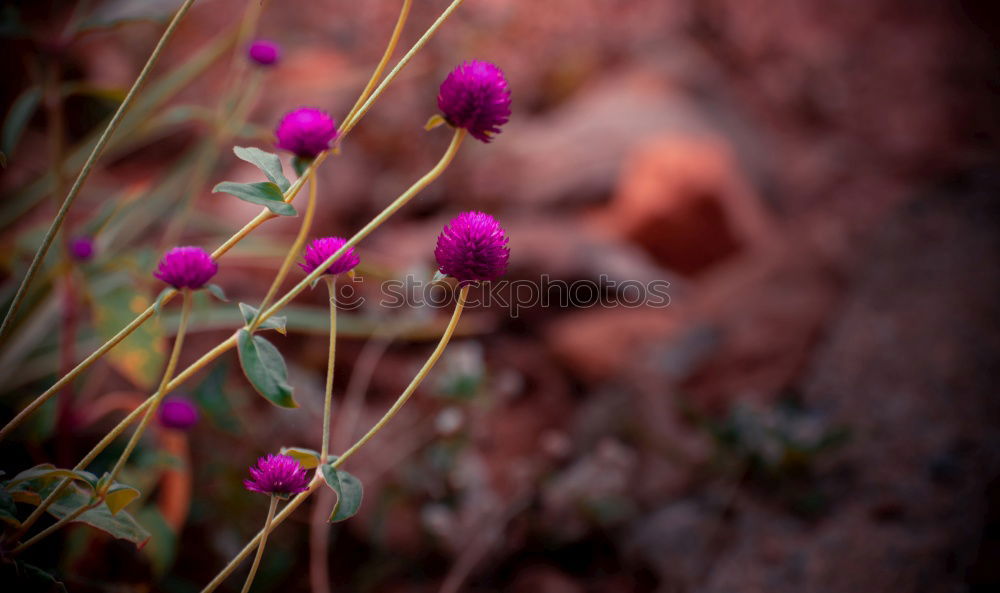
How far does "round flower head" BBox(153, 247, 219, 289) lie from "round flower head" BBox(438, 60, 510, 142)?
0.20 m

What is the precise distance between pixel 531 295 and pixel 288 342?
586 millimetres

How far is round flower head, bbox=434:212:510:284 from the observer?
0.50m

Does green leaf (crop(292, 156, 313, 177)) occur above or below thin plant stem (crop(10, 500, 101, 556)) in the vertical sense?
above

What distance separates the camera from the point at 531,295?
170 centimetres

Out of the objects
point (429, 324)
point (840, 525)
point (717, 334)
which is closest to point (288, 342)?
point (429, 324)

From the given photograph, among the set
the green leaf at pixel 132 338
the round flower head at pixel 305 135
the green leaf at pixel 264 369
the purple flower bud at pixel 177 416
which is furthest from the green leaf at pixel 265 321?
the green leaf at pixel 132 338

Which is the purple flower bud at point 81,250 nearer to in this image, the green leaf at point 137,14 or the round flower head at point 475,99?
the green leaf at point 137,14

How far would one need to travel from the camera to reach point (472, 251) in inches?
19.8

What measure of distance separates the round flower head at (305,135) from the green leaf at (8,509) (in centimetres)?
32

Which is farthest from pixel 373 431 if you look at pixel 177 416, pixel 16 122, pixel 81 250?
pixel 16 122

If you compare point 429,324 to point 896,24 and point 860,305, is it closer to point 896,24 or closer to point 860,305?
point 860,305

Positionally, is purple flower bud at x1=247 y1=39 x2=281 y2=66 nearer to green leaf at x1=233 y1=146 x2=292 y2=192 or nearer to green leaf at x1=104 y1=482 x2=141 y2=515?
green leaf at x1=233 y1=146 x2=292 y2=192

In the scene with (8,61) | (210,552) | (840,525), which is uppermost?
(8,61)

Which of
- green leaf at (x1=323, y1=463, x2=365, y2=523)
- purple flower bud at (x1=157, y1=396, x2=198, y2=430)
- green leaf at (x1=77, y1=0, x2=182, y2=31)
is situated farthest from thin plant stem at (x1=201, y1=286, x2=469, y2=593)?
green leaf at (x1=77, y1=0, x2=182, y2=31)
